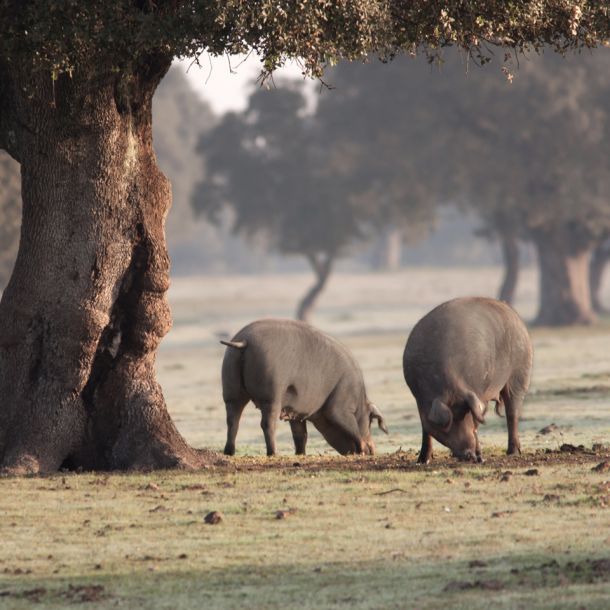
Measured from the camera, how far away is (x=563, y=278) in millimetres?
61750

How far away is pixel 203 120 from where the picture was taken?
130 metres

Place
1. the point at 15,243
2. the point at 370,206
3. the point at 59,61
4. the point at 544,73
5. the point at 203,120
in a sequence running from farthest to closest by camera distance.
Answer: the point at 203,120, the point at 370,206, the point at 544,73, the point at 15,243, the point at 59,61

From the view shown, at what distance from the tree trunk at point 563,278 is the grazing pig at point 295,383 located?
44066 mm

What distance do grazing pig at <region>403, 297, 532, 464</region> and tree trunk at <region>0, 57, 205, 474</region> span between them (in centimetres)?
258

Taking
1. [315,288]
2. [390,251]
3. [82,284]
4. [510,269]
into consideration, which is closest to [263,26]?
Result: [82,284]

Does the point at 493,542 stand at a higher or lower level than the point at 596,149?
lower

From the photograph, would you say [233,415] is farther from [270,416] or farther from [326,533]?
[326,533]

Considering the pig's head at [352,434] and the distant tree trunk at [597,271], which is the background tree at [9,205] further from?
the pig's head at [352,434]

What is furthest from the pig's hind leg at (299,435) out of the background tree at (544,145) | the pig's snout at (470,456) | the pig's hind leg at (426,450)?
the background tree at (544,145)

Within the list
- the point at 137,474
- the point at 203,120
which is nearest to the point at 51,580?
the point at 137,474

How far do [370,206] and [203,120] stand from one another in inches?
2538

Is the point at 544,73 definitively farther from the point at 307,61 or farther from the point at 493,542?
the point at 493,542

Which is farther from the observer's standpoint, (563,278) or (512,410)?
(563,278)

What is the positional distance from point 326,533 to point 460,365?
13.2ft
